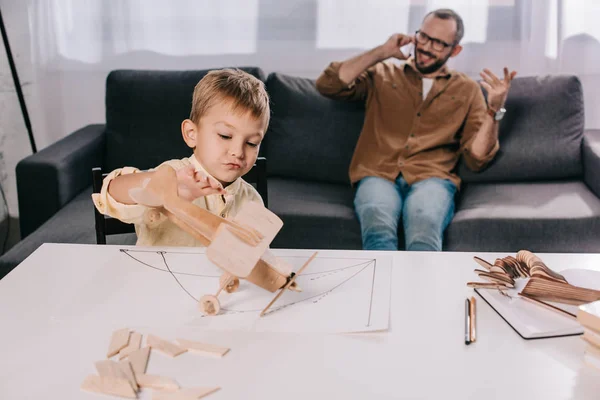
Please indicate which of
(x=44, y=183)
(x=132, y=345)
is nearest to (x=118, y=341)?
(x=132, y=345)

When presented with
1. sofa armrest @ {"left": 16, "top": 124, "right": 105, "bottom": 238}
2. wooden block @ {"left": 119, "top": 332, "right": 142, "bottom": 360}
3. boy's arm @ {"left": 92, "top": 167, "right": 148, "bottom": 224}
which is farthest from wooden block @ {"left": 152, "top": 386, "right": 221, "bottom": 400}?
sofa armrest @ {"left": 16, "top": 124, "right": 105, "bottom": 238}

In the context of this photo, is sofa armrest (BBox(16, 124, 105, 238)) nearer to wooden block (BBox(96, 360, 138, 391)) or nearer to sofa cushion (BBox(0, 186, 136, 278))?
sofa cushion (BBox(0, 186, 136, 278))

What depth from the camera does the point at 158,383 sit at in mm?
898

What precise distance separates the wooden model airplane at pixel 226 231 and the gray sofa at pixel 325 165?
4.10 feet

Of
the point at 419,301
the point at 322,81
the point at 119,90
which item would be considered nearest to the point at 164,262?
the point at 419,301

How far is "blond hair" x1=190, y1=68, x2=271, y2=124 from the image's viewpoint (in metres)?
1.24

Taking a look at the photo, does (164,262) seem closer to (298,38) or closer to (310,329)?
(310,329)

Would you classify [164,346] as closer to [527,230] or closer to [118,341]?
[118,341]

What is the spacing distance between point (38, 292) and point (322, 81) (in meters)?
1.73

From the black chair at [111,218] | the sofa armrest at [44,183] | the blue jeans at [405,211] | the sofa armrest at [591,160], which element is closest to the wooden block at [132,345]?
the black chair at [111,218]

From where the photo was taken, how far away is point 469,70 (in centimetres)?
319

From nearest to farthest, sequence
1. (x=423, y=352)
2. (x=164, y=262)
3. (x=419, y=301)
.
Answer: (x=423, y=352) < (x=419, y=301) < (x=164, y=262)

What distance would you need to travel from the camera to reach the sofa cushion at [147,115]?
2877mm

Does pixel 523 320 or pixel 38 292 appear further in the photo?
pixel 38 292
